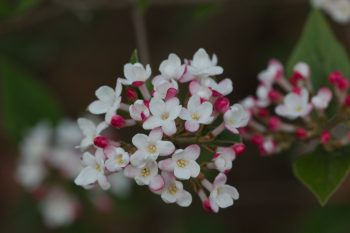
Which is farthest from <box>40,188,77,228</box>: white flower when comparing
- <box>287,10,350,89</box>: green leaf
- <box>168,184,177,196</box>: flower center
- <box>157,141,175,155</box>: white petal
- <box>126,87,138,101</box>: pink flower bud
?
<box>157,141,175,155</box>: white petal

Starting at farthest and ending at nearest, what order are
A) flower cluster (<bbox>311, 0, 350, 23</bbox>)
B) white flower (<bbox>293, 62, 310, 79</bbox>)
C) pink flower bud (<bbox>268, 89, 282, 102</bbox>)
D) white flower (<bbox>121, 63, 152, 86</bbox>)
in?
flower cluster (<bbox>311, 0, 350, 23</bbox>) → pink flower bud (<bbox>268, 89, 282, 102</bbox>) → white flower (<bbox>293, 62, 310, 79</bbox>) → white flower (<bbox>121, 63, 152, 86</bbox>)

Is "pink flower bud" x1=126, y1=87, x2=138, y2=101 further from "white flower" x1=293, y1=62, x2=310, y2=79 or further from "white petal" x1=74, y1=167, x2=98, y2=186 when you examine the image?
"white flower" x1=293, y1=62, x2=310, y2=79

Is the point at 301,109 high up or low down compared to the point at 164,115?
down

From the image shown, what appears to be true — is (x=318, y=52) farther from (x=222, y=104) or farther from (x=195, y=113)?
(x=195, y=113)

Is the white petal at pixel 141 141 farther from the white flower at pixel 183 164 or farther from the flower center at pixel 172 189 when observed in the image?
the flower center at pixel 172 189

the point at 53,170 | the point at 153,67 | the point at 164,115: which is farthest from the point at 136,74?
the point at 153,67

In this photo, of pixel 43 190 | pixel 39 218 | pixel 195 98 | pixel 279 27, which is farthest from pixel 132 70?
pixel 279 27
